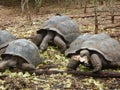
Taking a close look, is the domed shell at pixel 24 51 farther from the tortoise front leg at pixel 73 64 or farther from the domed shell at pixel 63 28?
the domed shell at pixel 63 28

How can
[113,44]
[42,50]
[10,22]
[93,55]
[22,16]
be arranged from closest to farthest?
1. [93,55]
2. [113,44]
3. [42,50]
4. [10,22]
5. [22,16]

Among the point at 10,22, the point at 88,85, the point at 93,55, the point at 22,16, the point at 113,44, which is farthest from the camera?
the point at 22,16

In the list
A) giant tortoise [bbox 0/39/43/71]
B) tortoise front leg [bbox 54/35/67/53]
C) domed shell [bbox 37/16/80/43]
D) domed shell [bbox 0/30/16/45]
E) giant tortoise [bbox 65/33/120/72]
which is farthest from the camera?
domed shell [bbox 37/16/80/43]

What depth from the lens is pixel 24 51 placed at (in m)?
6.57

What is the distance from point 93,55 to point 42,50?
1713 mm

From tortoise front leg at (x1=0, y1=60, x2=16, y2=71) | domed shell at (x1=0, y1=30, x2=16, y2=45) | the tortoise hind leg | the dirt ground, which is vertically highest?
domed shell at (x1=0, y1=30, x2=16, y2=45)

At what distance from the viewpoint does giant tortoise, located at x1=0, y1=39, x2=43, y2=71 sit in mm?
6434

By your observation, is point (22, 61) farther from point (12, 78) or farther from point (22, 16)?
point (22, 16)

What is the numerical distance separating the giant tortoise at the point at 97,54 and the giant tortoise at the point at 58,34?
1.12m

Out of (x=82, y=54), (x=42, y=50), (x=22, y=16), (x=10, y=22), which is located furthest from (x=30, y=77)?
(x=22, y=16)

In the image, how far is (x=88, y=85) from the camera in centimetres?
586

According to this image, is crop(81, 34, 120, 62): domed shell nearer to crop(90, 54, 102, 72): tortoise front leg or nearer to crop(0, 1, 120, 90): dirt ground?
crop(90, 54, 102, 72): tortoise front leg

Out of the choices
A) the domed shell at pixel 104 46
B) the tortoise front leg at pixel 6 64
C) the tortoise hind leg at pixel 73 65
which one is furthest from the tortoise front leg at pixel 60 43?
the tortoise front leg at pixel 6 64

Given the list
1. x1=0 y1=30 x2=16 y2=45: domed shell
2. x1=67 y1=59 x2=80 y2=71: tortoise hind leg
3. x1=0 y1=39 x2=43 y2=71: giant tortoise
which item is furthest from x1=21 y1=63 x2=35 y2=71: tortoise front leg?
x1=0 y1=30 x2=16 y2=45: domed shell
